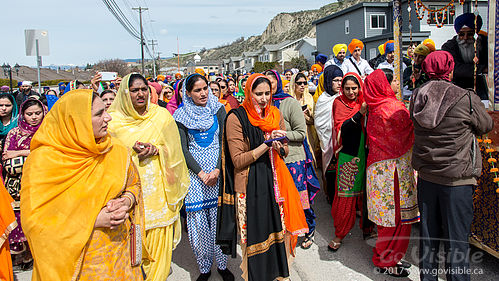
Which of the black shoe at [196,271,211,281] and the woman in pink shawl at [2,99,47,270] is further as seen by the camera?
the woman in pink shawl at [2,99,47,270]

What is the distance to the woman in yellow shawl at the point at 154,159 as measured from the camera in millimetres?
3223

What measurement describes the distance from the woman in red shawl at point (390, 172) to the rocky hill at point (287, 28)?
81.6 meters

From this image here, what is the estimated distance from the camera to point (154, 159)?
3.29 m

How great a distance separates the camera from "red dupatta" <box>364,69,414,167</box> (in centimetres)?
327

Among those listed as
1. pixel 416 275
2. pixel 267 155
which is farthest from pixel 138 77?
pixel 416 275

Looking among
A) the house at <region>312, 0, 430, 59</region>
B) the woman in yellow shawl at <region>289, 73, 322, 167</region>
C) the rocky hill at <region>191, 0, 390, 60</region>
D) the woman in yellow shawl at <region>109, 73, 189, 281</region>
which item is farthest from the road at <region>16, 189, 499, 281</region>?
the rocky hill at <region>191, 0, 390, 60</region>

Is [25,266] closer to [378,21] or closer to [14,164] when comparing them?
[14,164]

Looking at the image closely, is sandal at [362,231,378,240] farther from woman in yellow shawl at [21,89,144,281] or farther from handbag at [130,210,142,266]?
woman in yellow shawl at [21,89,144,281]

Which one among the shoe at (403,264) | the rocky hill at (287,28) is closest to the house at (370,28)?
the shoe at (403,264)

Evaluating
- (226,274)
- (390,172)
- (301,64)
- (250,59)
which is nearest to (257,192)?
(226,274)

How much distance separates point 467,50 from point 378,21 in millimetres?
27143

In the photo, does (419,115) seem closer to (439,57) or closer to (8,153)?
(439,57)

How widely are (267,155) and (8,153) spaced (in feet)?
9.23

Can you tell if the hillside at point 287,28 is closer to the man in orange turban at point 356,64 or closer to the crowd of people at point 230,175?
the man in orange turban at point 356,64
